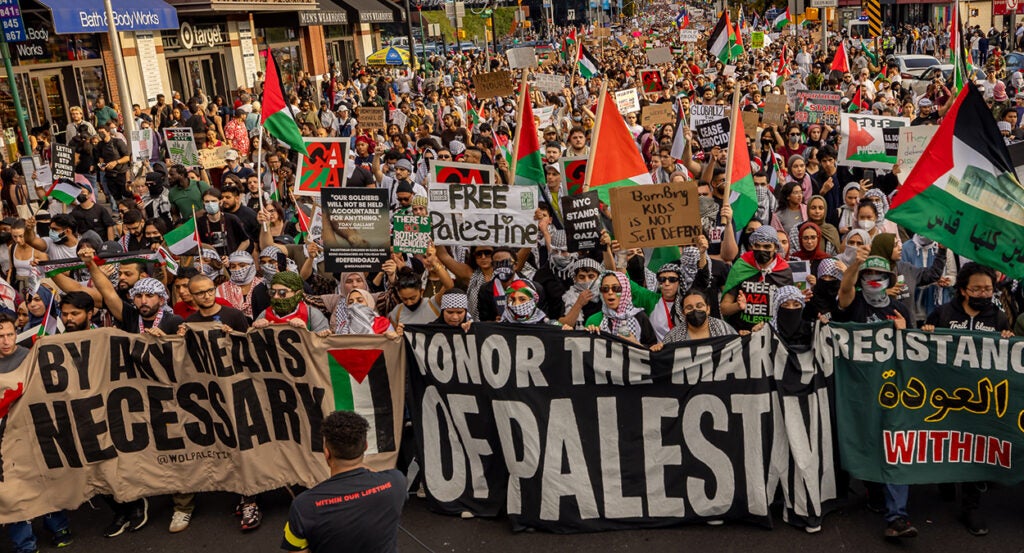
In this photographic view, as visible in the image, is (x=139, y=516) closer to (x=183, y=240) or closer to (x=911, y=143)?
(x=183, y=240)

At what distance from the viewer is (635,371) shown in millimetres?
5859

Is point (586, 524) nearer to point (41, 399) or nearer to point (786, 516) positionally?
point (786, 516)

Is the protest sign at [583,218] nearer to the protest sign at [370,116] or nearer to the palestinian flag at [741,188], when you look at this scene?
the palestinian flag at [741,188]

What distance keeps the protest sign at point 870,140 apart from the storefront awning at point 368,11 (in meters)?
29.2

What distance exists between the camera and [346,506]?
13.1 ft

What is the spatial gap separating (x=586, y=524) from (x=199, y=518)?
8.58 feet

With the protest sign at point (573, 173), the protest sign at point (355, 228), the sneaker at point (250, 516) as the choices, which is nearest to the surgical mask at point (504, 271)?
the protest sign at point (355, 228)

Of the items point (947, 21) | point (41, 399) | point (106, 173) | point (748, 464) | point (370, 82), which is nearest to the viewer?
point (748, 464)

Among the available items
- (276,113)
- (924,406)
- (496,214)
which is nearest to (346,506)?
(924,406)

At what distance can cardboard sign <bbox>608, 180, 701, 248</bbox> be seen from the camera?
711 centimetres

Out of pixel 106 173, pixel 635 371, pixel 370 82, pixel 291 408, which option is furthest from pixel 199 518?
pixel 370 82

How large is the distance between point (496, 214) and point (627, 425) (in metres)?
2.32

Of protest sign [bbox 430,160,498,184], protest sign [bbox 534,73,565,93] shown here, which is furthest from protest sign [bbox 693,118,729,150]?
protest sign [bbox 534,73,565,93]

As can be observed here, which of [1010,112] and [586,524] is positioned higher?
[1010,112]
